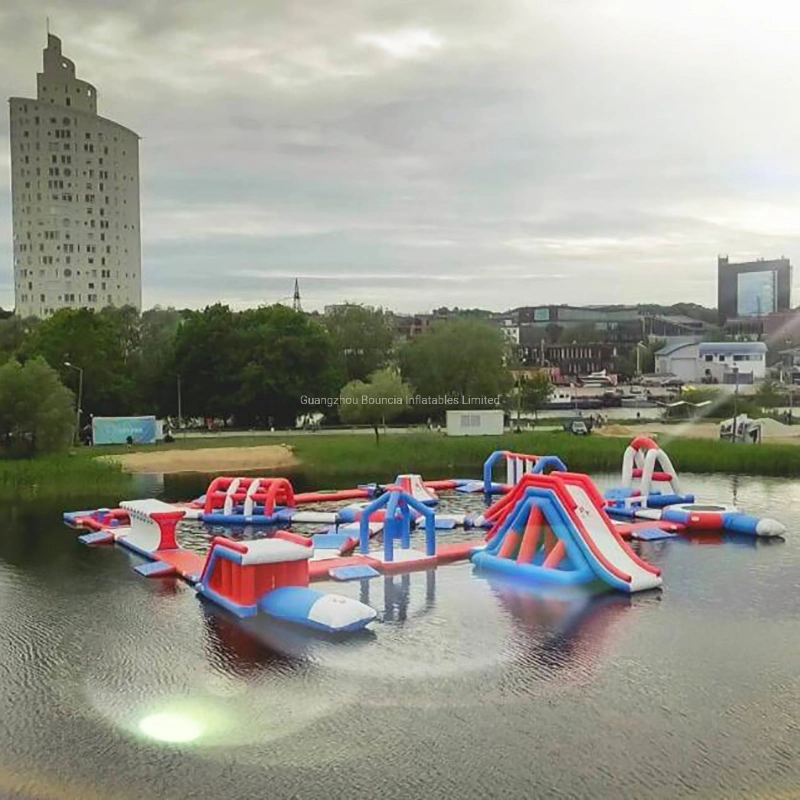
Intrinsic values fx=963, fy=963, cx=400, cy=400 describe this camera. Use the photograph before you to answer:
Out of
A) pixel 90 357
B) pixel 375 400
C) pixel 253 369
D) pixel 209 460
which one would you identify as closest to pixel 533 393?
pixel 375 400

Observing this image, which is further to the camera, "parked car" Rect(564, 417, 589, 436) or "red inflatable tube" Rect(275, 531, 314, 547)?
"parked car" Rect(564, 417, 589, 436)

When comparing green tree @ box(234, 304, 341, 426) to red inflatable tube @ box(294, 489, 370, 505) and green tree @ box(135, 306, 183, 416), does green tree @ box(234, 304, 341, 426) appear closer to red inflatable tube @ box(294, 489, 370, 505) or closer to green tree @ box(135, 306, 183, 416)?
green tree @ box(135, 306, 183, 416)

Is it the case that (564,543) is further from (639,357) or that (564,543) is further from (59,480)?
(639,357)

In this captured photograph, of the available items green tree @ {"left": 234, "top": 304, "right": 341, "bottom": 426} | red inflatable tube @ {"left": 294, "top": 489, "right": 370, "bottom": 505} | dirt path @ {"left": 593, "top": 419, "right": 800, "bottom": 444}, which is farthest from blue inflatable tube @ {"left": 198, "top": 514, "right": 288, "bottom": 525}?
green tree @ {"left": 234, "top": 304, "right": 341, "bottom": 426}

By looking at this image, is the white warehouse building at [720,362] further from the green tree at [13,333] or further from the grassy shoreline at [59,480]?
the grassy shoreline at [59,480]

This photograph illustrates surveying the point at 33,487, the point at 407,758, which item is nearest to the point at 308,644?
the point at 407,758

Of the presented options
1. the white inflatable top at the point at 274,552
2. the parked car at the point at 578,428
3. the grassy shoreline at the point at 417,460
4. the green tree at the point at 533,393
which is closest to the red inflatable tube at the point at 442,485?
the grassy shoreline at the point at 417,460
